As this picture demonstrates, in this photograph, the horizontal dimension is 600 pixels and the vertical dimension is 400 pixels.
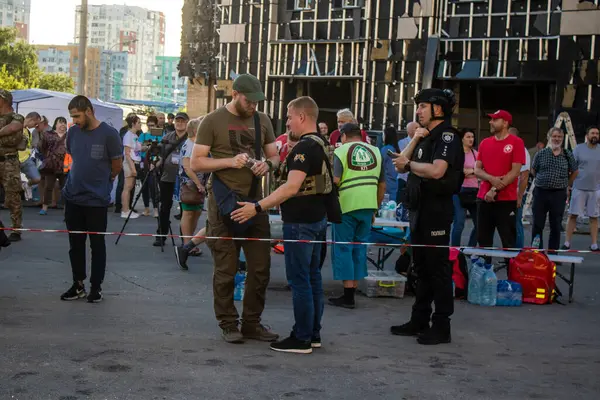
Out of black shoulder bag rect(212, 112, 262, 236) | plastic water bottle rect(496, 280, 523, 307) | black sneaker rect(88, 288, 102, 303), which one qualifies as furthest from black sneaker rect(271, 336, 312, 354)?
plastic water bottle rect(496, 280, 523, 307)

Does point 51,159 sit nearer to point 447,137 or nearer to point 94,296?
point 94,296

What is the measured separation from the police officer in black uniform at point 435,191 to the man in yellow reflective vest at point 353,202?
1619 mm

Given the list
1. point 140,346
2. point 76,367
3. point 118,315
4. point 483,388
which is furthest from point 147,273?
point 483,388

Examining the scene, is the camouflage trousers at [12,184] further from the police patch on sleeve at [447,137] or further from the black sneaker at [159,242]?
the police patch on sleeve at [447,137]

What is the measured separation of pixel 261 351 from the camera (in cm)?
675

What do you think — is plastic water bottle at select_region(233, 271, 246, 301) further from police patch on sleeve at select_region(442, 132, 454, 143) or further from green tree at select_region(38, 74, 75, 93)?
green tree at select_region(38, 74, 75, 93)

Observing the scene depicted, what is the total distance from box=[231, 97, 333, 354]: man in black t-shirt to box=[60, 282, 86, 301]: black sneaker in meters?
2.67

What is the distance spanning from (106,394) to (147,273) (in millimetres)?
5249

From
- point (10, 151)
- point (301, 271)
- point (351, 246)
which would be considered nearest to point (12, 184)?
point (10, 151)

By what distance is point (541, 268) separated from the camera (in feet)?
32.1

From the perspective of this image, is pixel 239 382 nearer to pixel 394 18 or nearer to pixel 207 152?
pixel 207 152

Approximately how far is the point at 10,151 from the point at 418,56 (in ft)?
55.8

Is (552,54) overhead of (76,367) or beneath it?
overhead

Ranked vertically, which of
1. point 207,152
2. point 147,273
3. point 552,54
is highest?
point 552,54
